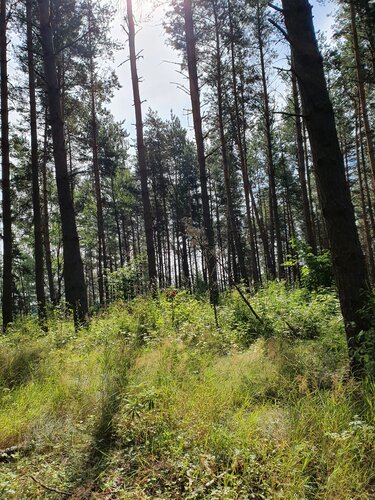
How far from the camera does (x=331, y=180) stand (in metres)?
3.29

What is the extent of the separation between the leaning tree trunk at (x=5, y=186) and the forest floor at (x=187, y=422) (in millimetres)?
5641

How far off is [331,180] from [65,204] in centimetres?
544

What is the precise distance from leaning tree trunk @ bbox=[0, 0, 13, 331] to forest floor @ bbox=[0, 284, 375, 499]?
5641 mm

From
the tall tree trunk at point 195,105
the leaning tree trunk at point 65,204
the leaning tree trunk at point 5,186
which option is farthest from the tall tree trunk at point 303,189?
the leaning tree trunk at point 5,186

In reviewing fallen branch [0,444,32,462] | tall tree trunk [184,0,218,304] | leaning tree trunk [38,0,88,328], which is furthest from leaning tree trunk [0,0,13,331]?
fallen branch [0,444,32,462]

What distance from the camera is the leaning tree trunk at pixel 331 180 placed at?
10.6 ft

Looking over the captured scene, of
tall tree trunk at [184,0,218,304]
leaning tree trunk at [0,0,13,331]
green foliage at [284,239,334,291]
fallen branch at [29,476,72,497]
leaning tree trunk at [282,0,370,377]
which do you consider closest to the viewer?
fallen branch at [29,476,72,497]

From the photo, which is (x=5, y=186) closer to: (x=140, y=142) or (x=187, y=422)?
(x=140, y=142)

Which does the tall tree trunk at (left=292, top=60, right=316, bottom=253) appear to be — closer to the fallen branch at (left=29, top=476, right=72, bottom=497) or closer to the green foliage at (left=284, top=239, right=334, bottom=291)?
the green foliage at (left=284, top=239, right=334, bottom=291)

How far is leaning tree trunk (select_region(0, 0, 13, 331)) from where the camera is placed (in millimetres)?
9432

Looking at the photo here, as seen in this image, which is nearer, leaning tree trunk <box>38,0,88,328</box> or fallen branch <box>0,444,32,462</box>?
fallen branch <box>0,444,32,462</box>

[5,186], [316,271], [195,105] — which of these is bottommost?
[316,271]

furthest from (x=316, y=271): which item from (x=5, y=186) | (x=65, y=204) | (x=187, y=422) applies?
(x=5, y=186)

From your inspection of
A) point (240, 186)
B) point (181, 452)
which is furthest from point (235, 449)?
point (240, 186)
